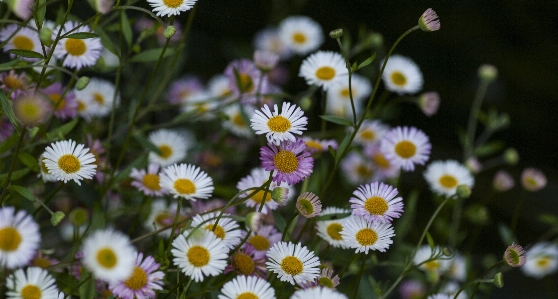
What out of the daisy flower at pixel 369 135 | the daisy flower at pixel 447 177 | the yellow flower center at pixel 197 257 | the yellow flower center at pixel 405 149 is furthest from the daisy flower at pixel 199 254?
the daisy flower at pixel 369 135

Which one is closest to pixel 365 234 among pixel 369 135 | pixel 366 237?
pixel 366 237

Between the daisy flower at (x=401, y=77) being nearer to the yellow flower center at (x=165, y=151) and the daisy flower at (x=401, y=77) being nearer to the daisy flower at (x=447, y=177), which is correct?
the daisy flower at (x=447, y=177)

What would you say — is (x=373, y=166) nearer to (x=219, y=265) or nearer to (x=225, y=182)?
(x=225, y=182)

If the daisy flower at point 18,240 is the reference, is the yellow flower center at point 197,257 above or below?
above

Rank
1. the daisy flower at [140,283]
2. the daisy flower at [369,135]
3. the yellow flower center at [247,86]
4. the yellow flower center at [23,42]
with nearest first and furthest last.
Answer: the daisy flower at [140,283], the yellow flower center at [23,42], the yellow flower center at [247,86], the daisy flower at [369,135]

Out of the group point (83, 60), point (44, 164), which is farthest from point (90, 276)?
point (83, 60)

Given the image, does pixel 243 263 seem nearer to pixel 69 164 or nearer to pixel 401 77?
pixel 69 164

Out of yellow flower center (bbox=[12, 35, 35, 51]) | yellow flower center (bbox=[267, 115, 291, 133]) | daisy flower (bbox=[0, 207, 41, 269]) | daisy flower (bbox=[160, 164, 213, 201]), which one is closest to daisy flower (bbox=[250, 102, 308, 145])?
yellow flower center (bbox=[267, 115, 291, 133])
